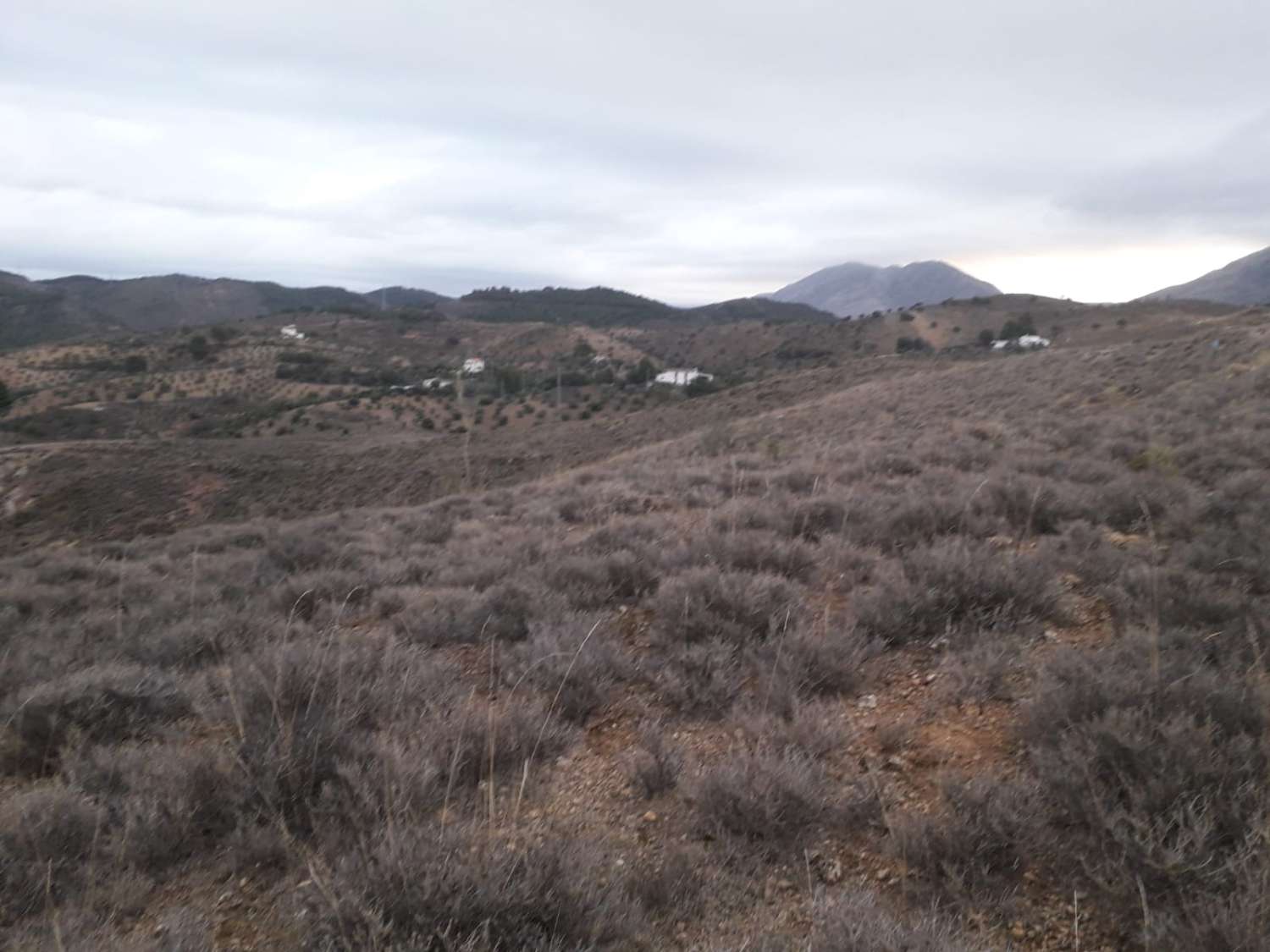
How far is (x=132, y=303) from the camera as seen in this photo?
4904 inches

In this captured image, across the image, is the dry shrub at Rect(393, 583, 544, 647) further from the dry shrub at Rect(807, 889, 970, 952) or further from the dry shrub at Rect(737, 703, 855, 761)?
the dry shrub at Rect(807, 889, 970, 952)

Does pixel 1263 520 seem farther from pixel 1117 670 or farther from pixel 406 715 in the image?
pixel 406 715

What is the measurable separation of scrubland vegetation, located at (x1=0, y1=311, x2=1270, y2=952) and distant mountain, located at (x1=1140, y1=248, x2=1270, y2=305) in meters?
110

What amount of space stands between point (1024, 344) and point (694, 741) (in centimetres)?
6121

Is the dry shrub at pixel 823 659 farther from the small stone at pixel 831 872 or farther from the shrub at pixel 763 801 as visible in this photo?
the small stone at pixel 831 872

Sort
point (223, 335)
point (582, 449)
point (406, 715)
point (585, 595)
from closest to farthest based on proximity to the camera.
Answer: point (406, 715) → point (585, 595) → point (582, 449) → point (223, 335)

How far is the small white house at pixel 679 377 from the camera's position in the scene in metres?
53.2

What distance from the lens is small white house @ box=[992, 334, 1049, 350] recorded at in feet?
175

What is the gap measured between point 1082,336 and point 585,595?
64622 mm

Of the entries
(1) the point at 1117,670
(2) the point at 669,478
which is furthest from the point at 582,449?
(1) the point at 1117,670

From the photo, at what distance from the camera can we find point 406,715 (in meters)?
3.56

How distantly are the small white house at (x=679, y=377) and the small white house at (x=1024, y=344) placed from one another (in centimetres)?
2300

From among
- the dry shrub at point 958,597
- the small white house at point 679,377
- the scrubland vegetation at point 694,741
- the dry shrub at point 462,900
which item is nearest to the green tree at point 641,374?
the small white house at point 679,377

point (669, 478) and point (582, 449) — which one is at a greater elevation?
point (669, 478)
